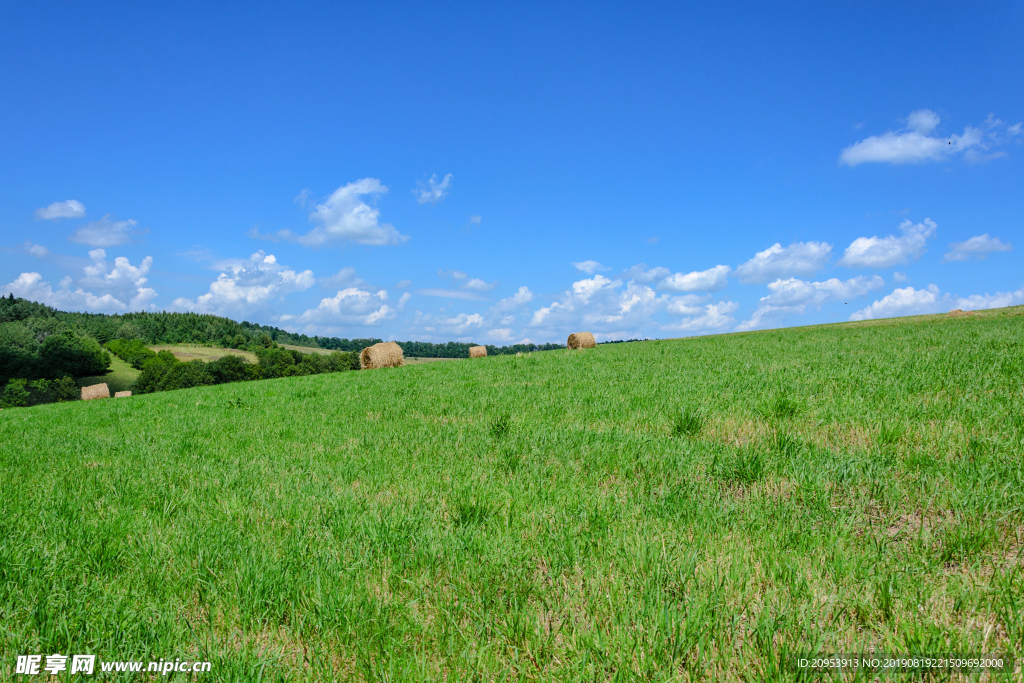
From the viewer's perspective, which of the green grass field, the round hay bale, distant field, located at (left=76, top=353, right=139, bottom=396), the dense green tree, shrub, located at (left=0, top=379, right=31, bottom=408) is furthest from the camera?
the dense green tree

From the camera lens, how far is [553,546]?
3.26 m

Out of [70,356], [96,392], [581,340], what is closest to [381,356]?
[581,340]

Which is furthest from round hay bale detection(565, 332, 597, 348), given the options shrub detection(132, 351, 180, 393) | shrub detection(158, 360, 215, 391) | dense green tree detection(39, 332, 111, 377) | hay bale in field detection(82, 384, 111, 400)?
dense green tree detection(39, 332, 111, 377)

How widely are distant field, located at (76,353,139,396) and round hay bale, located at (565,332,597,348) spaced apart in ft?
363

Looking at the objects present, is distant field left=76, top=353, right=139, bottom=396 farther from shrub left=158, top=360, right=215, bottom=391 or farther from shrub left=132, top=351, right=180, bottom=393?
shrub left=158, top=360, right=215, bottom=391

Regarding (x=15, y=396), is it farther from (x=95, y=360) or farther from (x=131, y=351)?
(x=131, y=351)

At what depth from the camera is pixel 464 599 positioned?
2.77 m

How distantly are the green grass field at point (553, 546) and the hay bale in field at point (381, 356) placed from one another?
21743 millimetres

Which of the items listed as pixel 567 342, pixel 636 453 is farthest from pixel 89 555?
pixel 567 342

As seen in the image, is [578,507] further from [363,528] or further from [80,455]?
[80,455]

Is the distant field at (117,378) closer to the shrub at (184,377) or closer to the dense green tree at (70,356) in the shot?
the dense green tree at (70,356)

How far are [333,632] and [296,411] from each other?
9.17 m

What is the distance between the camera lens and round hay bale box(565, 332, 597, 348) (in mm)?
32219

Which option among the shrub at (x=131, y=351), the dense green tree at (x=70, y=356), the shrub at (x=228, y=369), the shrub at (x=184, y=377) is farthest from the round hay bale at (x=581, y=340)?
the shrub at (x=131, y=351)
